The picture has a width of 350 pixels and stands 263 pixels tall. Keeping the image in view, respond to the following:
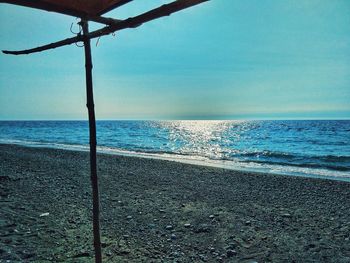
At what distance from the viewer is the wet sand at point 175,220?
20.3ft

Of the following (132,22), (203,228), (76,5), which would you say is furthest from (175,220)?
(76,5)

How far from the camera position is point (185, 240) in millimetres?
6938

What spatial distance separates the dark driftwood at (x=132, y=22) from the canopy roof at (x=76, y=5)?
0.78 feet

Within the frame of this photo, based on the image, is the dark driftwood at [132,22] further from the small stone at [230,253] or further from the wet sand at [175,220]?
the small stone at [230,253]

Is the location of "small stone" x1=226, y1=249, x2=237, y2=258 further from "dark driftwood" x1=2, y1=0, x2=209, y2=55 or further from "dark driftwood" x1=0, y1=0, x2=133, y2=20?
"dark driftwood" x1=0, y1=0, x2=133, y2=20

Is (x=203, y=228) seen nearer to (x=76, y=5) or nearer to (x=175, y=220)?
(x=175, y=220)

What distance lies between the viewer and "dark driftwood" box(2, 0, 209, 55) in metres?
2.90

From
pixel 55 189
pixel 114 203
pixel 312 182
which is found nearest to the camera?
pixel 114 203

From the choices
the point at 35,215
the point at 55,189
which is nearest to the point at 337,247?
the point at 35,215

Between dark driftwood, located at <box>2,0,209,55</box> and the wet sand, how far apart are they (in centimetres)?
406

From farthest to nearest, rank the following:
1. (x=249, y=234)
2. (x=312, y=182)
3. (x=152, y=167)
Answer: (x=152, y=167) < (x=312, y=182) < (x=249, y=234)

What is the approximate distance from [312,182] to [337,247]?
831 centimetres

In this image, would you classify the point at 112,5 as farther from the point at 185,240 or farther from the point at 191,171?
the point at 191,171

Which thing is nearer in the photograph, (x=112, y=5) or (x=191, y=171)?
(x=112, y=5)
